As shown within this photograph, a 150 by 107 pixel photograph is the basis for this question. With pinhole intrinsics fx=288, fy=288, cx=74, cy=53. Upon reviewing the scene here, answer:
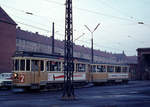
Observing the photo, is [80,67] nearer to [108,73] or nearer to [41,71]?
[41,71]

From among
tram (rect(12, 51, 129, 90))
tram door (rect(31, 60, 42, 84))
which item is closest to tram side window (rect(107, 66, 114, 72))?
tram (rect(12, 51, 129, 90))

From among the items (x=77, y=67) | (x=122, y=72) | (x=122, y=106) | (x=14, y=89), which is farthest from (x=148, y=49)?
(x=122, y=106)

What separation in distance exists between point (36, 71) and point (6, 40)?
29377mm

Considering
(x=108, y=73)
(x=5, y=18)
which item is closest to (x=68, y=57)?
(x=108, y=73)

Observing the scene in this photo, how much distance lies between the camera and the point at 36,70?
78.7 feet

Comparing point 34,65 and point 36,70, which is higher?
point 34,65

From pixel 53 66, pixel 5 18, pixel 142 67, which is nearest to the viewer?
pixel 53 66

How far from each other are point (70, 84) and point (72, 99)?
3.20 feet

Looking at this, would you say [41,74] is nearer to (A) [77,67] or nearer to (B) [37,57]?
(B) [37,57]

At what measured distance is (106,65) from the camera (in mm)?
36719

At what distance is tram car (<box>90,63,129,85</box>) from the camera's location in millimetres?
34844

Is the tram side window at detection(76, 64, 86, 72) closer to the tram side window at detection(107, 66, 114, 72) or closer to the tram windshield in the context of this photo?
the tram windshield

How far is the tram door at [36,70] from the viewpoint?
23.8 meters

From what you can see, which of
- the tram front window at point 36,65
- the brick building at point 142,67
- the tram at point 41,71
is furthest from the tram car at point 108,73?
the brick building at point 142,67
